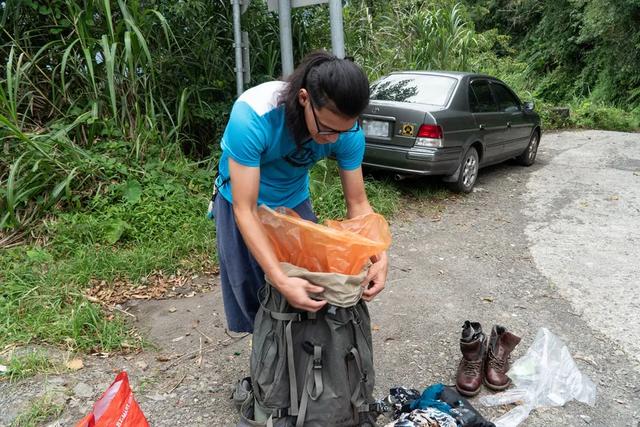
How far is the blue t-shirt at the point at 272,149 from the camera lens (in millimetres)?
1787

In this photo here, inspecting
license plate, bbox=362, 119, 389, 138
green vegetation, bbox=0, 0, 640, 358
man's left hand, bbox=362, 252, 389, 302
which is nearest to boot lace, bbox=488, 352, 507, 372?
man's left hand, bbox=362, 252, 389, 302

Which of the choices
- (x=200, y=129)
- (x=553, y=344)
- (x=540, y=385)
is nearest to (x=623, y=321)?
(x=553, y=344)

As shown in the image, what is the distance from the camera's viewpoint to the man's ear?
1.73 m

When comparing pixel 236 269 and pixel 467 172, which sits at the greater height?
pixel 236 269

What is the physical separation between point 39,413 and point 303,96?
191 cm

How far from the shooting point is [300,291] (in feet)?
5.82

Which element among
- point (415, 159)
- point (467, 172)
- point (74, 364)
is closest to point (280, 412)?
point (74, 364)

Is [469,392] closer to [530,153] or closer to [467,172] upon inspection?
[467,172]

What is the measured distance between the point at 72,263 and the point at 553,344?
3245 mm

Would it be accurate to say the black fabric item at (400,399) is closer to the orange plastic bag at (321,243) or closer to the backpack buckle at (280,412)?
the backpack buckle at (280,412)

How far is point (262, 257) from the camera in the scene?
1.81 meters

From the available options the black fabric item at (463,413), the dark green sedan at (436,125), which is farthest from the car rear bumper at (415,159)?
the black fabric item at (463,413)

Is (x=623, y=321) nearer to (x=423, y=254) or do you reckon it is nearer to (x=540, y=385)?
(x=540, y=385)

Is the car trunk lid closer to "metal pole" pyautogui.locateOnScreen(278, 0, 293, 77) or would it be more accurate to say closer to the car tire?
the car tire
